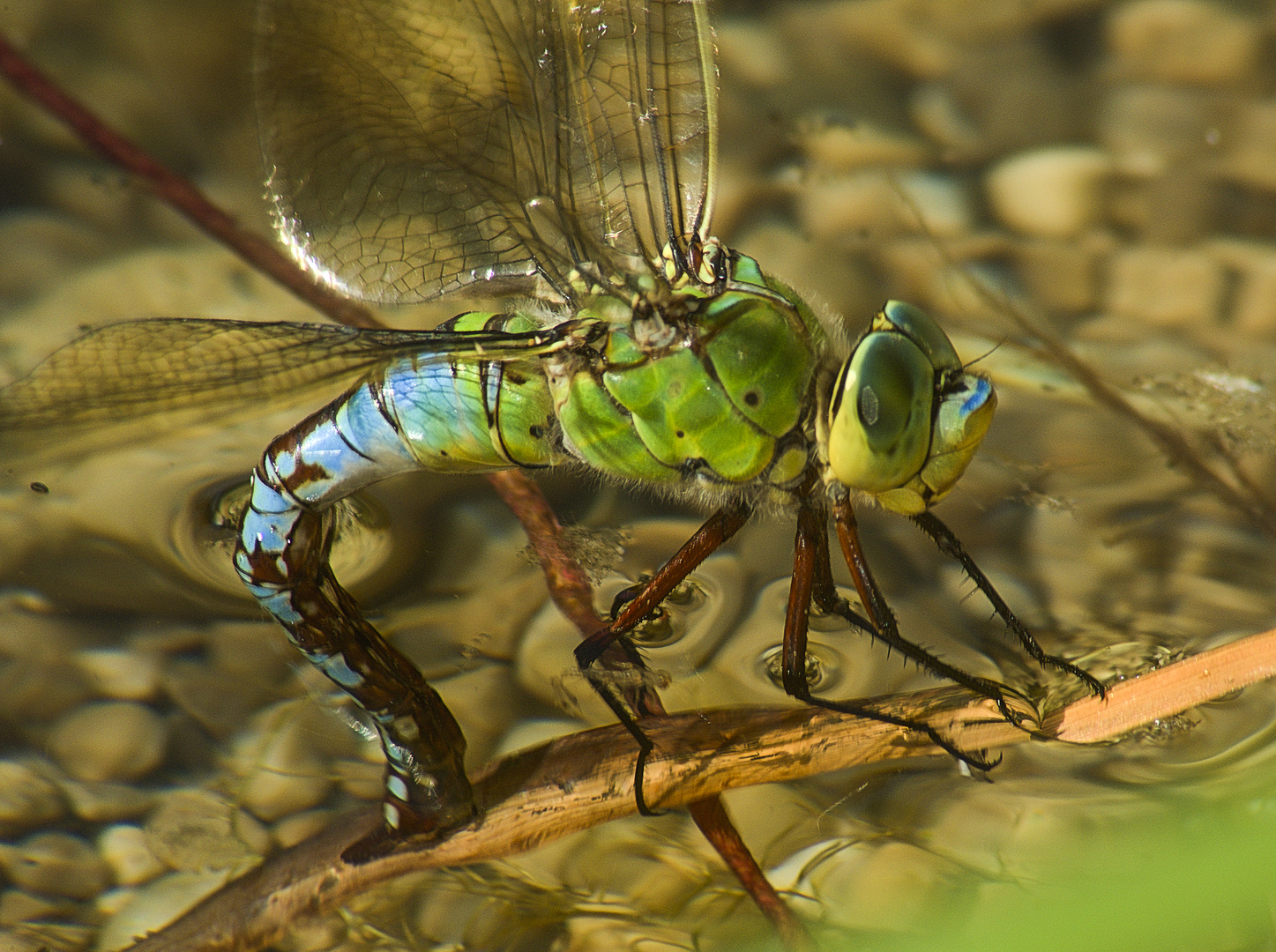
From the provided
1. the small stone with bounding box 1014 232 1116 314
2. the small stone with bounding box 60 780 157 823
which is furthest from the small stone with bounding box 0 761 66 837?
Result: the small stone with bounding box 1014 232 1116 314

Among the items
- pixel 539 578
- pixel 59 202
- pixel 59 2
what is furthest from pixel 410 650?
pixel 59 2

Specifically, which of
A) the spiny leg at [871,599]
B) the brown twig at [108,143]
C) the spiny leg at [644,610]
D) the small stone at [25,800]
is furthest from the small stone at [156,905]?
the brown twig at [108,143]

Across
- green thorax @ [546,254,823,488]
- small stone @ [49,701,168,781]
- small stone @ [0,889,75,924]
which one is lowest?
small stone @ [0,889,75,924]

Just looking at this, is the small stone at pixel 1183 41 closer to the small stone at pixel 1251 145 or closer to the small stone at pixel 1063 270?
the small stone at pixel 1251 145

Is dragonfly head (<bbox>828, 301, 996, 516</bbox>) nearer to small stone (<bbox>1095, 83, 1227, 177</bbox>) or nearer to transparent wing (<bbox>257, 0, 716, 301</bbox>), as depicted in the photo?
transparent wing (<bbox>257, 0, 716, 301</bbox>)

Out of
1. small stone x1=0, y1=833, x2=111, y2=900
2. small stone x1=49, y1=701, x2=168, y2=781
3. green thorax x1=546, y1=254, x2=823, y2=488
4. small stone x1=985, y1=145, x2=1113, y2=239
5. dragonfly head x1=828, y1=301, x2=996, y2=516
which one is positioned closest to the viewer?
dragonfly head x1=828, y1=301, x2=996, y2=516

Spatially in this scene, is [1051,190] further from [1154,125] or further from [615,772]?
[615,772]
